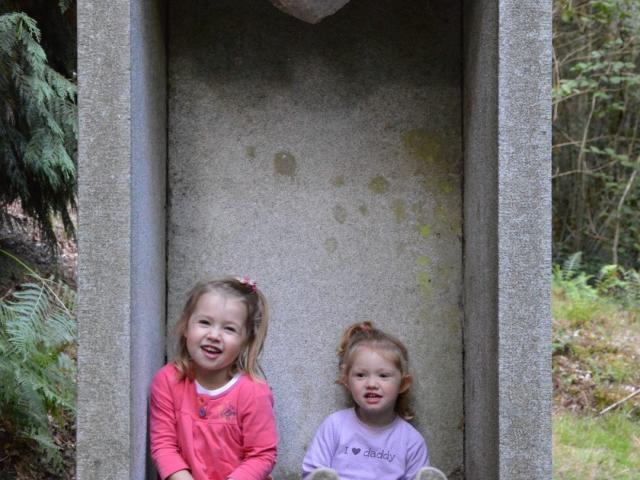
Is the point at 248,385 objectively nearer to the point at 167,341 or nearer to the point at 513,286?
the point at 167,341

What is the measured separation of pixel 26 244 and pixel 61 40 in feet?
3.74

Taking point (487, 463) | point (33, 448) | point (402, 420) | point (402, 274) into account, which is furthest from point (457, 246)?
point (33, 448)

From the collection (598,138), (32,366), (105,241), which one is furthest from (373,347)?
(598,138)

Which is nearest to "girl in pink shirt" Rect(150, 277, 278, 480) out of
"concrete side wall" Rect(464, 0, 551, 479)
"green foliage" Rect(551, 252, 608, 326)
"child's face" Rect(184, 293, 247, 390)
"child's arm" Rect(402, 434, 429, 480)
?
"child's face" Rect(184, 293, 247, 390)

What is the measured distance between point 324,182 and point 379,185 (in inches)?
8.2

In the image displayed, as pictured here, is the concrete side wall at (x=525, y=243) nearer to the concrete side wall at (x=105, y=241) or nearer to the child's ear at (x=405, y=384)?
the child's ear at (x=405, y=384)

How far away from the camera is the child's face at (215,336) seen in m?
2.77

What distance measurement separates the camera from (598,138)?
8.17m

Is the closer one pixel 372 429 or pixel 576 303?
pixel 372 429

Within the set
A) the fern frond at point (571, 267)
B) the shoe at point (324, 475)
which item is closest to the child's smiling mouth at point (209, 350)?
the shoe at point (324, 475)

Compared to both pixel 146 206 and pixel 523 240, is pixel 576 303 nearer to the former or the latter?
pixel 523 240

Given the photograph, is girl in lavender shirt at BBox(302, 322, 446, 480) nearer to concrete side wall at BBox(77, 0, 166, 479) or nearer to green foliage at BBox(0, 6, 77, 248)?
concrete side wall at BBox(77, 0, 166, 479)

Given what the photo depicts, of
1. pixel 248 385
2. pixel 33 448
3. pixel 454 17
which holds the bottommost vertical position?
pixel 33 448

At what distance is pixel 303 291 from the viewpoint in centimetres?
321
